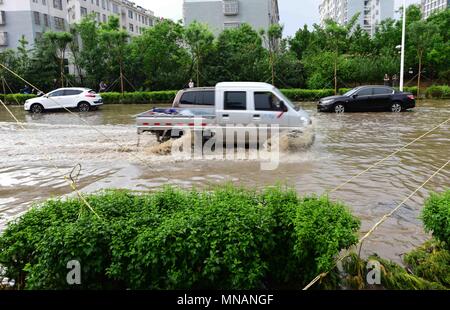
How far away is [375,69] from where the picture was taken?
101ft

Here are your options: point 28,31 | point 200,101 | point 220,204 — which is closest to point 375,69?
point 200,101

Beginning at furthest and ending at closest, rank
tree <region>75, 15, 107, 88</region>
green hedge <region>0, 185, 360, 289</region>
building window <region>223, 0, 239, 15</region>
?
building window <region>223, 0, 239, 15</region>
tree <region>75, 15, 107, 88</region>
green hedge <region>0, 185, 360, 289</region>

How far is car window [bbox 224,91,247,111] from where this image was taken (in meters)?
11.0

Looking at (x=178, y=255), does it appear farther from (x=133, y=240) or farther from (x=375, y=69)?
(x=375, y=69)

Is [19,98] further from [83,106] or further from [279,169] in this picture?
[279,169]

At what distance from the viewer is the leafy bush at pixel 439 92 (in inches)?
1046

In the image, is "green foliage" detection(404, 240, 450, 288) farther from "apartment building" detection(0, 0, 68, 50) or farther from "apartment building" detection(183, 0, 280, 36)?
"apartment building" detection(0, 0, 68, 50)

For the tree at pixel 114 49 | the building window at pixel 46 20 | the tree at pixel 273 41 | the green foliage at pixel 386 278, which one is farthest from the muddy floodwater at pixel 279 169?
the building window at pixel 46 20

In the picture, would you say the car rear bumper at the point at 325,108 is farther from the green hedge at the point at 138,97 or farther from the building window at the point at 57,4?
the building window at the point at 57,4

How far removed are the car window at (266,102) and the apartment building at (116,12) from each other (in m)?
40.4

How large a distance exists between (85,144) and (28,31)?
A: 38726 millimetres

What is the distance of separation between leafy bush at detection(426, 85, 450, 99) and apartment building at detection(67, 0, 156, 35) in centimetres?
3293

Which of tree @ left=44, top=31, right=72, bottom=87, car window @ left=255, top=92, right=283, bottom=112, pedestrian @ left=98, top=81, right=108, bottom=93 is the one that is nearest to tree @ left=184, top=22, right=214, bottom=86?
pedestrian @ left=98, top=81, right=108, bottom=93

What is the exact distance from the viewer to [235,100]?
11.0 meters
